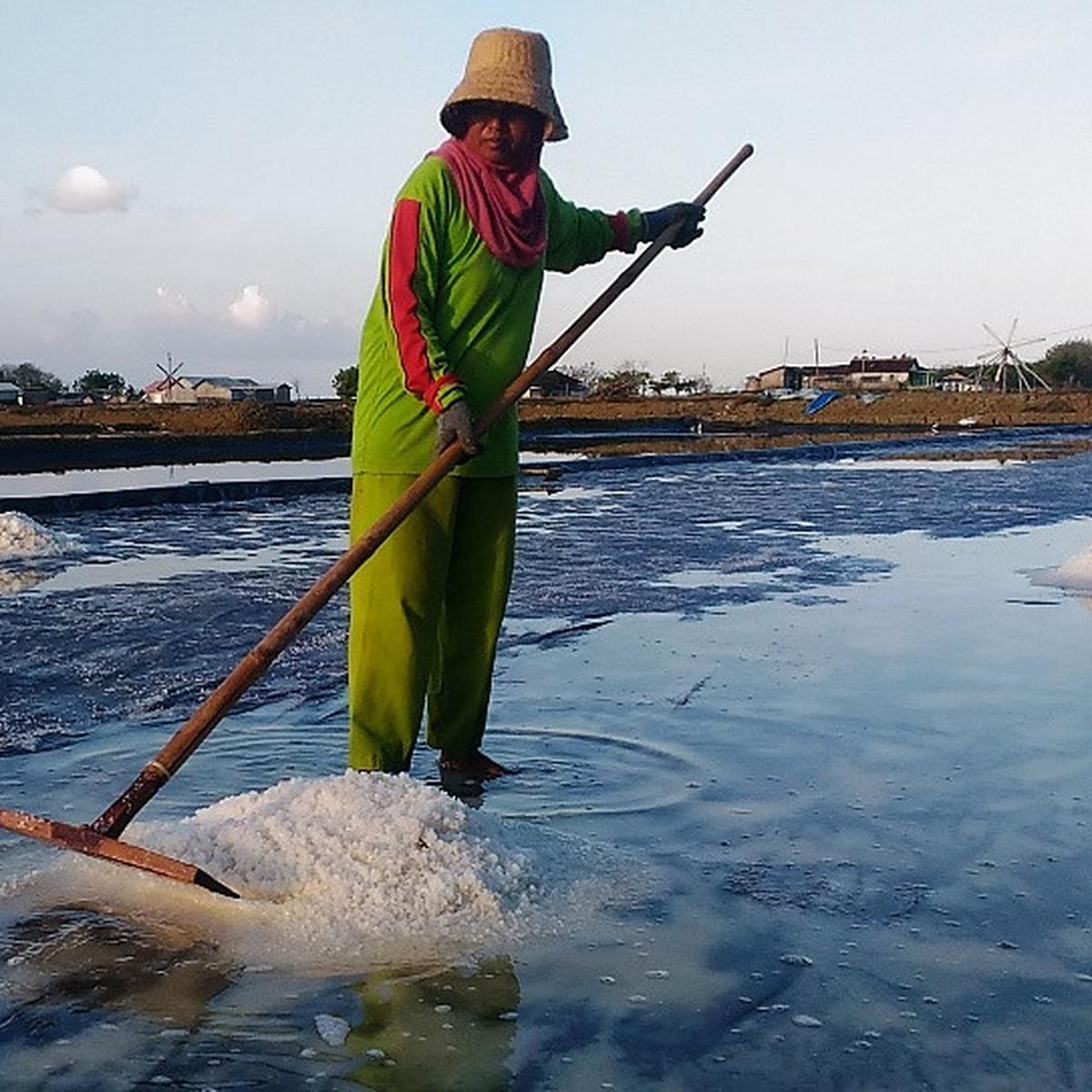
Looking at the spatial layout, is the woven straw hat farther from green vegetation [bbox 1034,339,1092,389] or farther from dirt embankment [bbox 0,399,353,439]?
green vegetation [bbox 1034,339,1092,389]

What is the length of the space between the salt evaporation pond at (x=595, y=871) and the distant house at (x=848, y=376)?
6966 centimetres

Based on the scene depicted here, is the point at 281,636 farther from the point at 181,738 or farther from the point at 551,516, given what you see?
the point at 551,516

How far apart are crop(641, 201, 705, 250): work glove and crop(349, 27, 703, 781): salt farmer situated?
0.35 m

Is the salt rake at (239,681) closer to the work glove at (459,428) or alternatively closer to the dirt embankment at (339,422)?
the work glove at (459,428)

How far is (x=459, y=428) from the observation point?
2.64 m

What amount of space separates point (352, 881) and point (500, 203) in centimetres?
140

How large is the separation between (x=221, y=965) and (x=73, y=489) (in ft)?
42.4

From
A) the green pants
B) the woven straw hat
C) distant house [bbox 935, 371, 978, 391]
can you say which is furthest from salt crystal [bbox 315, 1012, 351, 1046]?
distant house [bbox 935, 371, 978, 391]

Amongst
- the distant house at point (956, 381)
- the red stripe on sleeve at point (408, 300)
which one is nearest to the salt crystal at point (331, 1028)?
the red stripe on sleeve at point (408, 300)

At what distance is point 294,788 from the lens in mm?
2504

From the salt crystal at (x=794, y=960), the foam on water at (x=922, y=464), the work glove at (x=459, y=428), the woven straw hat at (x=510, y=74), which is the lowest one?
the salt crystal at (x=794, y=960)

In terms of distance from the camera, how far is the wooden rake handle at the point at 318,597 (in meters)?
2.32

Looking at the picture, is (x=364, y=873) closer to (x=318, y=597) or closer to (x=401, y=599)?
(x=318, y=597)

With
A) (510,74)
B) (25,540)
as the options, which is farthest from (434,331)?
(25,540)
